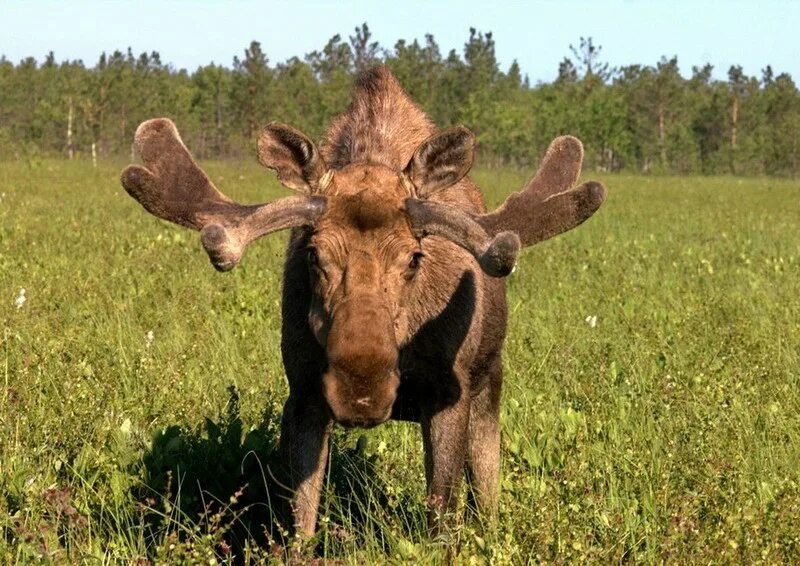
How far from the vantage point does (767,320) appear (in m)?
8.48

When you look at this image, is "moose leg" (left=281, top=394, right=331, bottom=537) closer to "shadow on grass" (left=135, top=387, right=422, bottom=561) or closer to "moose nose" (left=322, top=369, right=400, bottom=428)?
"shadow on grass" (left=135, top=387, right=422, bottom=561)

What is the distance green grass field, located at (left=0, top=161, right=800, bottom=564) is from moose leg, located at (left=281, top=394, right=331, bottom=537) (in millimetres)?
112

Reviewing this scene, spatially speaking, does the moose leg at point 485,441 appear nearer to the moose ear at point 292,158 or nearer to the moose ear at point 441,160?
the moose ear at point 441,160

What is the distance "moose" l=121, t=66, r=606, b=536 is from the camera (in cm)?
354

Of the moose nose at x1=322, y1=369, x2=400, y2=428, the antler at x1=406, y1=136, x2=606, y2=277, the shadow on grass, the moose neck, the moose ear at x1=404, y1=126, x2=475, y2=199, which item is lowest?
the shadow on grass

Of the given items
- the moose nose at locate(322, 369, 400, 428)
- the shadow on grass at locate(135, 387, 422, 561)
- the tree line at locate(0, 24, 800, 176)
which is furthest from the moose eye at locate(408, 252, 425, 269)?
the tree line at locate(0, 24, 800, 176)

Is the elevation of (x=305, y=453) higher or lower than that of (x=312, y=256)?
lower

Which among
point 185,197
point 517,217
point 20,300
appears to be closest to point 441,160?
point 517,217

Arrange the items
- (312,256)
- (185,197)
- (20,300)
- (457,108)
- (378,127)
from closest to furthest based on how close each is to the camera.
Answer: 1. (312,256)
2. (185,197)
3. (378,127)
4. (20,300)
5. (457,108)

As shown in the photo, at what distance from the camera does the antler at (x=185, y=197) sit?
3.82 meters

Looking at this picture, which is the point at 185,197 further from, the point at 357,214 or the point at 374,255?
the point at 374,255

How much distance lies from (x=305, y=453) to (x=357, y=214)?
114 centimetres

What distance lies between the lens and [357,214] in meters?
3.79

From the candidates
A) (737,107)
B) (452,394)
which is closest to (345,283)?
(452,394)
